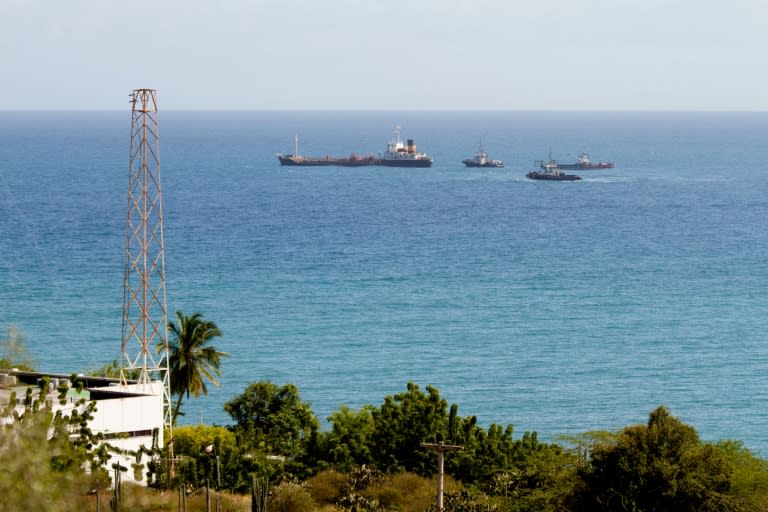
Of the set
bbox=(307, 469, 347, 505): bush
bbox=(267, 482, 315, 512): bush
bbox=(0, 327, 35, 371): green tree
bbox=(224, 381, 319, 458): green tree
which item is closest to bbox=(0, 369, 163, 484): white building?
bbox=(267, 482, 315, 512): bush

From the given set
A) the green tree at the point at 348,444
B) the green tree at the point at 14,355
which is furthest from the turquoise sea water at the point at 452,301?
the green tree at the point at 348,444

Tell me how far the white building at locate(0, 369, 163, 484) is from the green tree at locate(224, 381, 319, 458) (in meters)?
6.52

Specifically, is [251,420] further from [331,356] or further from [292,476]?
[331,356]

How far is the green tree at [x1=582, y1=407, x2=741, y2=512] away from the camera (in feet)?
119

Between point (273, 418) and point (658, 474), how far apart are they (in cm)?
2049

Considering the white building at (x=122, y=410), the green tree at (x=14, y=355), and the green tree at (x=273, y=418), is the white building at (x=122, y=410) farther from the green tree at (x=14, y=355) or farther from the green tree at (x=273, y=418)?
the green tree at (x=14, y=355)

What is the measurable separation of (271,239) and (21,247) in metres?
27.1

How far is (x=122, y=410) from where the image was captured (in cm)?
4219

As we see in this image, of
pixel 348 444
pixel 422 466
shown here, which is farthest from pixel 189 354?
pixel 422 466

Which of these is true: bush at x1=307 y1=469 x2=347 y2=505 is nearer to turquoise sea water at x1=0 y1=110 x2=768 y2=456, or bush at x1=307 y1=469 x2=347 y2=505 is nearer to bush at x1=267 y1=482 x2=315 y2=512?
bush at x1=267 y1=482 x2=315 y2=512

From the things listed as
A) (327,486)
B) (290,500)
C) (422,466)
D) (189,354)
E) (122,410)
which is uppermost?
(189,354)

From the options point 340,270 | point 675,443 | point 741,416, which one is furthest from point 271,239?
point 675,443

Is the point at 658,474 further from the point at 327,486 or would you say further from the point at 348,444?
the point at 348,444

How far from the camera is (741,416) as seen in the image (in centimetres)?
7581
